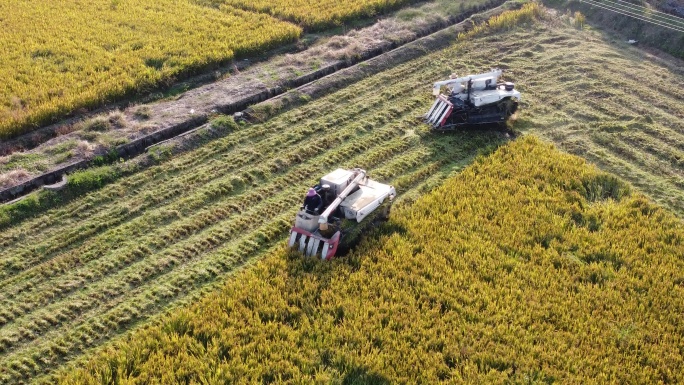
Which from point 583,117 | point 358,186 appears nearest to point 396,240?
point 358,186

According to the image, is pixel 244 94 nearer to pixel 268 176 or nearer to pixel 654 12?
pixel 268 176

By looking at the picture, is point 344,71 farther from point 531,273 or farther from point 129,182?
point 531,273

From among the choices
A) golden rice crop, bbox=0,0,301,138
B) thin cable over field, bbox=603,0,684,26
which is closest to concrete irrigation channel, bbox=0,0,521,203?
golden rice crop, bbox=0,0,301,138

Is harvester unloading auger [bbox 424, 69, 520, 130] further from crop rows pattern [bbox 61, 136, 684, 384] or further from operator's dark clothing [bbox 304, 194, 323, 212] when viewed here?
operator's dark clothing [bbox 304, 194, 323, 212]

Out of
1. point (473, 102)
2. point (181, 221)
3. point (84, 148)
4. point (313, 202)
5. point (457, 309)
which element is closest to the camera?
point (457, 309)

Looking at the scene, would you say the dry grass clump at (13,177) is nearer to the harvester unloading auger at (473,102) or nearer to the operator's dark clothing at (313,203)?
the operator's dark clothing at (313,203)

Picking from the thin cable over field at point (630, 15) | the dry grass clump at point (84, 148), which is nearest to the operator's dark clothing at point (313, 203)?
the dry grass clump at point (84, 148)

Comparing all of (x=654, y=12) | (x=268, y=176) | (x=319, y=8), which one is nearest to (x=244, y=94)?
(x=268, y=176)
